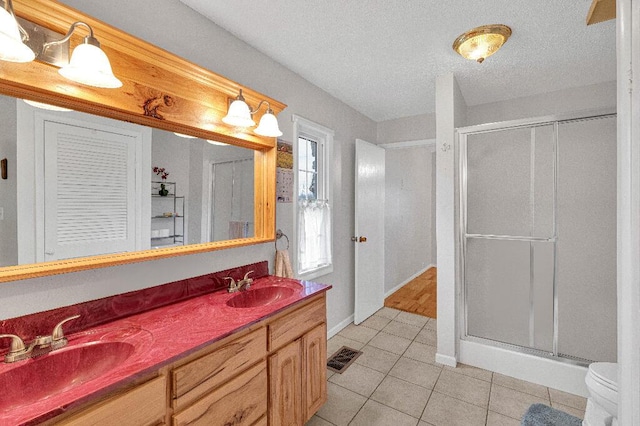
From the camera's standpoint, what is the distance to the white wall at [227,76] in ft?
3.81

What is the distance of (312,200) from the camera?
9.02ft

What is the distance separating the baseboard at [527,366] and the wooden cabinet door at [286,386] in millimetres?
1681

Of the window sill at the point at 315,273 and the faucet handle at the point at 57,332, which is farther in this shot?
the window sill at the point at 315,273

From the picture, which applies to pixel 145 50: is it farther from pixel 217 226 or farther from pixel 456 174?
pixel 456 174

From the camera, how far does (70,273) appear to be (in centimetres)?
118

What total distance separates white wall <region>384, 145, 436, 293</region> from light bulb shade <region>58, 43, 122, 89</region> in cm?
341

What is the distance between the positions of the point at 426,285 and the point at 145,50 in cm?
475

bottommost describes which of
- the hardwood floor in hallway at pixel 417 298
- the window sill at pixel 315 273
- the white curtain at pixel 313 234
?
the hardwood floor in hallway at pixel 417 298

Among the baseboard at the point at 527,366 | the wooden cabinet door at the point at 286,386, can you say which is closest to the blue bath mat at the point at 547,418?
the baseboard at the point at 527,366

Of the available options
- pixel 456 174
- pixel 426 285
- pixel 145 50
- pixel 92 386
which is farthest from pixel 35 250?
pixel 426 285

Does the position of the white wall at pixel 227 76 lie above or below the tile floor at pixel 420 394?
above

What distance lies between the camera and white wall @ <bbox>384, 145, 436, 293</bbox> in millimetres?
4273

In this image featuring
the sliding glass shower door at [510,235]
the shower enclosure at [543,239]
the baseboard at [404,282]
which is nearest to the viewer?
the shower enclosure at [543,239]

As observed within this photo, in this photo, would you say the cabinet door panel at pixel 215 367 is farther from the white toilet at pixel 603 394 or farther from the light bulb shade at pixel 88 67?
the white toilet at pixel 603 394
